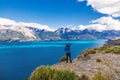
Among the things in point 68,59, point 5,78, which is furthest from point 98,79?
point 5,78

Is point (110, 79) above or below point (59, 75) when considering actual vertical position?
below

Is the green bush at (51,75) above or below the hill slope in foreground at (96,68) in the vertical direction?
above

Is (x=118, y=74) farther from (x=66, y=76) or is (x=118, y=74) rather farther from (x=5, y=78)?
(x=5, y=78)

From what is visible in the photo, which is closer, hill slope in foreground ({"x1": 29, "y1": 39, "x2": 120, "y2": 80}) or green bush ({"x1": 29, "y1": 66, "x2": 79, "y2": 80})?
green bush ({"x1": 29, "y1": 66, "x2": 79, "y2": 80})

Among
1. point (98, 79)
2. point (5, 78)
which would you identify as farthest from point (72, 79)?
point (5, 78)

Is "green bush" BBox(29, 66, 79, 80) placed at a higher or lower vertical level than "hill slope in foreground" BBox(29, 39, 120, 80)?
higher

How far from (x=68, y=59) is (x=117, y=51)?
13.0 m

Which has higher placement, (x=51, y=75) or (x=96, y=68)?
(x=51, y=75)

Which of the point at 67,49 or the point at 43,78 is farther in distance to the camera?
the point at 67,49

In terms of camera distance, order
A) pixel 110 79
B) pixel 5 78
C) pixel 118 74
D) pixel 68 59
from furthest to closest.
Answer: pixel 5 78 < pixel 68 59 < pixel 118 74 < pixel 110 79

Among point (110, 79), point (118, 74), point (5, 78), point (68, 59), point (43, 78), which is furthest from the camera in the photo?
point (5, 78)

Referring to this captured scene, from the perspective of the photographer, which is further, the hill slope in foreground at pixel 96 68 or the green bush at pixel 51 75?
the hill slope in foreground at pixel 96 68

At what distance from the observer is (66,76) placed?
46.3ft

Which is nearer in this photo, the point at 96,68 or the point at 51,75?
the point at 51,75
